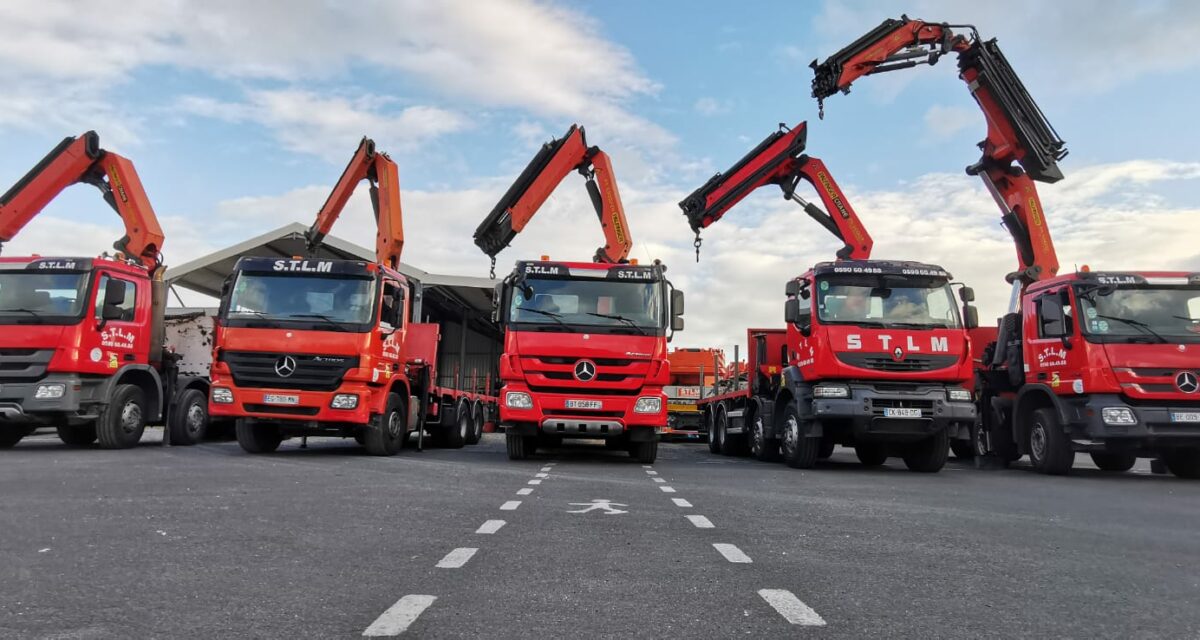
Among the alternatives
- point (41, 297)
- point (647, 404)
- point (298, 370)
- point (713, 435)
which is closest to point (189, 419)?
point (41, 297)

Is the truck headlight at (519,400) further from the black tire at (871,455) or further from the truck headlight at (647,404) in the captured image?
the black tire at (871,455)

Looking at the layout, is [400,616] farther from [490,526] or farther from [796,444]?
[796,444]

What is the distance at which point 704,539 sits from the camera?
5.66 metres

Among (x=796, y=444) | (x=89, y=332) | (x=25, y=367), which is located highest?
(x=89, y=332)

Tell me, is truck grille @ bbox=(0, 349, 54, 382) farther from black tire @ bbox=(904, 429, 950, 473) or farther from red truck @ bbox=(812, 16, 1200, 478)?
red truck @ bbox=(812, 16, 1200, 478)

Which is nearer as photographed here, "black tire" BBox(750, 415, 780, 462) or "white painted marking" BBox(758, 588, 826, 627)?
"white painted marking" BBox(758, 588, 826, 627)

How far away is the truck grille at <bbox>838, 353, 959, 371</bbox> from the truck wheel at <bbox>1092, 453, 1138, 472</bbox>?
443 cm

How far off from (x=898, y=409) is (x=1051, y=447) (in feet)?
8.55

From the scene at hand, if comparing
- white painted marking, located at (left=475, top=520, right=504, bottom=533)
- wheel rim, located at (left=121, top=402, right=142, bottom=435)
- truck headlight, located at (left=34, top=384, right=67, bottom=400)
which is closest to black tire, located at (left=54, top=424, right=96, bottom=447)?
wheel rim, located at (left=121, top=402, right=142, bottom=435)

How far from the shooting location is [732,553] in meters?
5.13

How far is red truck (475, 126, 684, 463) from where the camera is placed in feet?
40.0

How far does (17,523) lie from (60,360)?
→ 750 cm

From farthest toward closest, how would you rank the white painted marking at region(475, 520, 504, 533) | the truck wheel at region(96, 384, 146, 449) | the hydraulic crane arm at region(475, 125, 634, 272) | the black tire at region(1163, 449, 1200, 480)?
the hydraulic crane arm at region(475, 125, 634, 272), the truck wheel at region(96, 384, 146, 449), the black tire at region(1163, 449, 1200, 480), the white painted marking at region(475, 520, 504, 533)

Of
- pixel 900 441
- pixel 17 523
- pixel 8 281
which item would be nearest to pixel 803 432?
pixel 900 441
